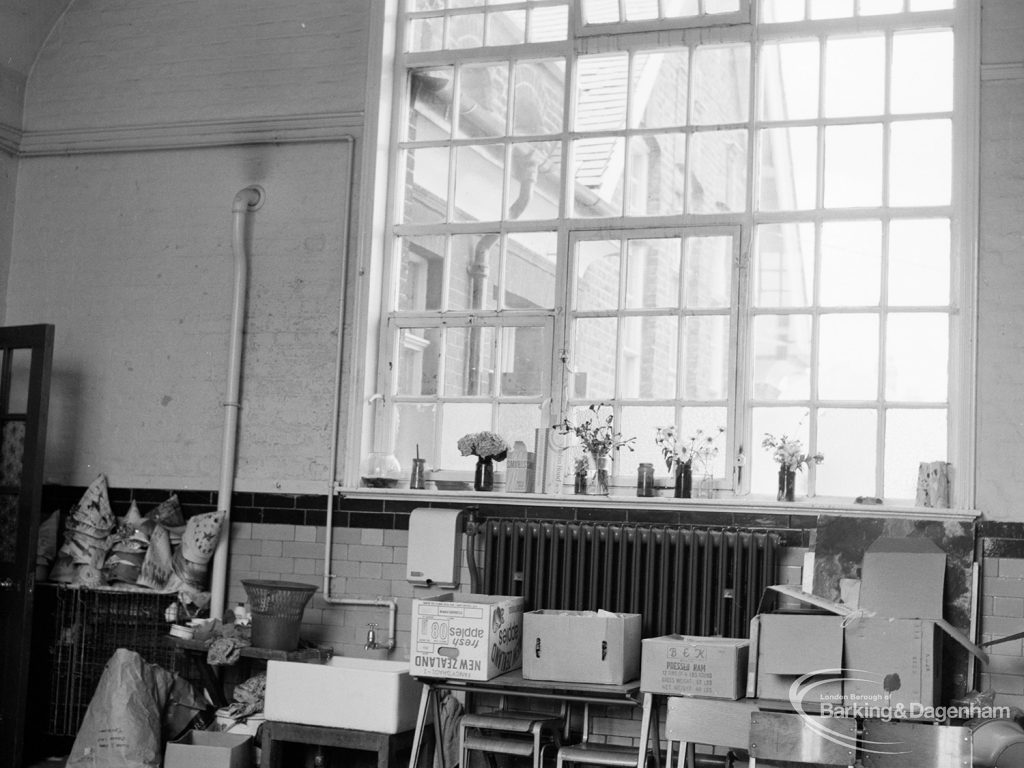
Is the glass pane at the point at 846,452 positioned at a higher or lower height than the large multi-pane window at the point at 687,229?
lower

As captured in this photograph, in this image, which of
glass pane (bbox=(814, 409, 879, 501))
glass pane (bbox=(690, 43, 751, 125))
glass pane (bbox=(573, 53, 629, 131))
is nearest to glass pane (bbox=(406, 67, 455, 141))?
glass pane (bbox=(573, 53, 629, 131))

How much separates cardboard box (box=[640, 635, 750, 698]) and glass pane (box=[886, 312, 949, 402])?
63.5 inches

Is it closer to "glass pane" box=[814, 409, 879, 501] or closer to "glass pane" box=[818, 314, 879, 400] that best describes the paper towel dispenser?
"glass pane" box=[814, 409, 879, 501]

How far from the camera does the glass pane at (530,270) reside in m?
6.96

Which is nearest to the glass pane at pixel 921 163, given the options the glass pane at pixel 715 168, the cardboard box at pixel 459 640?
the glass pane at pixel 715 168

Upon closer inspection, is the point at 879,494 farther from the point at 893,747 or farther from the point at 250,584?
the point at 250,584

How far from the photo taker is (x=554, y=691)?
577cm

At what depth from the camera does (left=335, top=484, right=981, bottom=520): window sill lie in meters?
5.95

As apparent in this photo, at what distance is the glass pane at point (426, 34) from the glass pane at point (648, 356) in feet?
6.75

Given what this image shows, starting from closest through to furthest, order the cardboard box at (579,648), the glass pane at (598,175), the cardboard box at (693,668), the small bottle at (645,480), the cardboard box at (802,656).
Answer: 1. the cardboard box at (802,656)
2. the cardboard box at (693,668)
3. the cardboard box at (579,648)
4. the small bottle at (645,480)
5. the glass pane at (598,175)

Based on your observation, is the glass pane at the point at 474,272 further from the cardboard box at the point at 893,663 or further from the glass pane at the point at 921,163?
the cardboard box at the point at 893,663

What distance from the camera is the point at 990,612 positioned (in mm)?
5836

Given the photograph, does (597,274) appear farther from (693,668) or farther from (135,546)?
(135,546)

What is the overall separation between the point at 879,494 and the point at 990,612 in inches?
29.9
